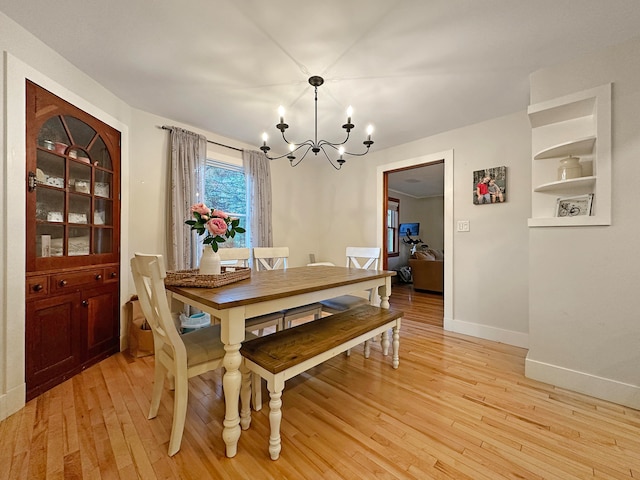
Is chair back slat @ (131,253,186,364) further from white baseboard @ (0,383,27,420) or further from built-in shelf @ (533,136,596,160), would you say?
built-in shelf @ (533,136,596,160)

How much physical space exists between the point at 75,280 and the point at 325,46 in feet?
8.46

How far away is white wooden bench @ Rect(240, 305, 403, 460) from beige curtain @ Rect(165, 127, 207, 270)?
1.80 m

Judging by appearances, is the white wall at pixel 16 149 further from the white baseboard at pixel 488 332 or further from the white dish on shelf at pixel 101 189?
the white baseboard at pixel 488 332

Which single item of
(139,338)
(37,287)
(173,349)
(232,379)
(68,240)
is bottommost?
(139,338)

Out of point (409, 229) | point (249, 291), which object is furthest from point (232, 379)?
point (409, 229)

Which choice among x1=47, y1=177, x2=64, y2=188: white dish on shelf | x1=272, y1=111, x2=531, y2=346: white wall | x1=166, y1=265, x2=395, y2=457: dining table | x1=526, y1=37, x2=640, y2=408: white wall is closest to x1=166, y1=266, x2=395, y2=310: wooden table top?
x1=166, y1=265, x2=395, y2=457: dining table

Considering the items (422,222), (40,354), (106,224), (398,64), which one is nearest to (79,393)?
(40,354)

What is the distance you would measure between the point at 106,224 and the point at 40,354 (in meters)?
1.12

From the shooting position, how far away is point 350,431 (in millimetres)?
1462

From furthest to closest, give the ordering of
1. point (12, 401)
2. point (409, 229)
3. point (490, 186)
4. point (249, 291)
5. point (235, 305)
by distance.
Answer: point (409, 229), point (490, 186), point (12, 401), point (249, 291), point (235, 305)

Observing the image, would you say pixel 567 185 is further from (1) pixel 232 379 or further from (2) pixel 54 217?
(2) pixel 54 217

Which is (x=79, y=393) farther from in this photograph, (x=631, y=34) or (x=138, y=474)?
(x=631, y=34)

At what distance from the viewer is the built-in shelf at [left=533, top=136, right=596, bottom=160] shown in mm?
1846

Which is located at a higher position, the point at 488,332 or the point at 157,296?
the point at 157,296
